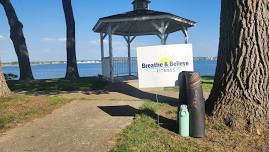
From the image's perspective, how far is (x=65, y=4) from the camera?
2600 cm

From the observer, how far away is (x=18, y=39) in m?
25.8

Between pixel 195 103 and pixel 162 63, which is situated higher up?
pixel 162 63

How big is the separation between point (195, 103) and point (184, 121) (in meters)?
0.45

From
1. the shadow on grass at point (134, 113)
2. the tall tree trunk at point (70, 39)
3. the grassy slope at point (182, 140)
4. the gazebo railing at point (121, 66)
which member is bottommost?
the grassy slope at point (182, 140)

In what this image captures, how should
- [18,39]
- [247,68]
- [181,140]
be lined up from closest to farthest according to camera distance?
[181,140]
[247,68]
[18,39]

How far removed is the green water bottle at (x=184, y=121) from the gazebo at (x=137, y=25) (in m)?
10.0

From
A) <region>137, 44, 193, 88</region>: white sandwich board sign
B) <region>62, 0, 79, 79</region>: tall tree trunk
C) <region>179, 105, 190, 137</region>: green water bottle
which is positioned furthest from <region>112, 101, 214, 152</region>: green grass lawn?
<region>62, 0, 79, 79</region>: tall tree trunk

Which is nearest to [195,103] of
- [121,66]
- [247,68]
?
[247,68]

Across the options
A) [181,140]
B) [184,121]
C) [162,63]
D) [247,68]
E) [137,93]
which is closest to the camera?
[181,140]

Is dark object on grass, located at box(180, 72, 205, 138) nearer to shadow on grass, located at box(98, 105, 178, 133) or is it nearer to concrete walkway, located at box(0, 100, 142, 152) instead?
shadow on grass, located at box(98, 105, 178, 133)

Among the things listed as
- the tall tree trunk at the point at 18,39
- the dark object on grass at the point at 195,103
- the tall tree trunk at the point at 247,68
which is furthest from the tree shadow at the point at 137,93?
the tall tree trunk at the point at 18,39

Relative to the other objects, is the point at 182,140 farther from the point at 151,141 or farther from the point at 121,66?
the point at 121,66

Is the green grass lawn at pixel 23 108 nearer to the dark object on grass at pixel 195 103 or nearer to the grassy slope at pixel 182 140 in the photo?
the grassy slope at pixel 182 140

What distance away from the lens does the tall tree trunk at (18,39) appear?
2541cm
